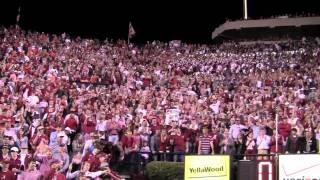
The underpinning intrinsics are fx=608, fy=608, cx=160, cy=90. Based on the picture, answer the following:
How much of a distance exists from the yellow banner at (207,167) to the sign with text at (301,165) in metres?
1.05

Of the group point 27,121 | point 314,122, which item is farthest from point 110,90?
point 314,122

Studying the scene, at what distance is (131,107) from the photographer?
69.8ft

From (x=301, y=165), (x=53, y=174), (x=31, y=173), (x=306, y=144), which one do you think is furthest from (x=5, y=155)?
(x=306, y=144)

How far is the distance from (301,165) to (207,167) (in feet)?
5.86

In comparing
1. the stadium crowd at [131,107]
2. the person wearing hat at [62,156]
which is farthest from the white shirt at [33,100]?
the person wearing hat at [62,156]

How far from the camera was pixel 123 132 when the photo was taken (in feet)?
57.6

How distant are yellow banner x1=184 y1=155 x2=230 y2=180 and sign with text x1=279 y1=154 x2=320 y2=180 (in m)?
1.05

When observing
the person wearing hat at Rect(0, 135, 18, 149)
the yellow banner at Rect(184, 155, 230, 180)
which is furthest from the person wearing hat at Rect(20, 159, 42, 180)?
the yellow banner at Rect(184, 155, 230, 180)

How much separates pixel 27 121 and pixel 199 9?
3963 centimetres

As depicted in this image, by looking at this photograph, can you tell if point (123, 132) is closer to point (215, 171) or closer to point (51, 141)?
point (51, 141)

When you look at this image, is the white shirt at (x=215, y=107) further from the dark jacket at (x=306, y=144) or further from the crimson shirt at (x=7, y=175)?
the crimson shirt at (x=7, y=175)

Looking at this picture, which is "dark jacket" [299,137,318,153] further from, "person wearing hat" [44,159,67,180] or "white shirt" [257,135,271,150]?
"person wearing hat" [44,159,67,180]

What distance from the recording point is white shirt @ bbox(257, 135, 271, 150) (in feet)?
53.9

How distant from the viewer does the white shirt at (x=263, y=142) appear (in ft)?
53.9
